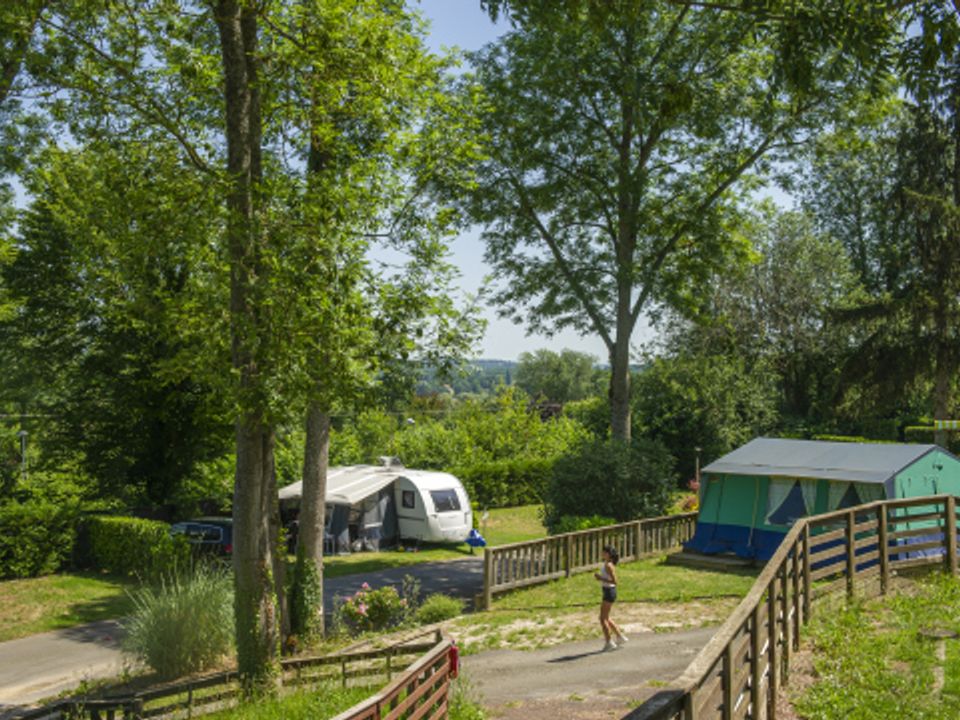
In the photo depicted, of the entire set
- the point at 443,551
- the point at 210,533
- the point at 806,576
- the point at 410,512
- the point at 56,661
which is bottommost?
the point at 56,661

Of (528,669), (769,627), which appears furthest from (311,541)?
(769,627)

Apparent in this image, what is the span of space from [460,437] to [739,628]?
30952 millimetres

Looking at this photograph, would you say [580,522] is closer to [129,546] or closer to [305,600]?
[305,600]

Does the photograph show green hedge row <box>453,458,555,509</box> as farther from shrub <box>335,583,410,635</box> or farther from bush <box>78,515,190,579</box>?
shrub <box>335,583,410,635</box>

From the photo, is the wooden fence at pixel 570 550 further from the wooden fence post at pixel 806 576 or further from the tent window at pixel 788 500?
the wooden fence post at pixel 806 576

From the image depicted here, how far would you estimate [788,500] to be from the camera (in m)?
19.2

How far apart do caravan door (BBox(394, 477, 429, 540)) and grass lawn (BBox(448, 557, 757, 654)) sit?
8.31 meters

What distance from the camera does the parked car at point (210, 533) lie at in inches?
872

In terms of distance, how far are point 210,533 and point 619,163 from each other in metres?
15.1

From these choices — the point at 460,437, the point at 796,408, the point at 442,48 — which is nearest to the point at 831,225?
the point at 796,408

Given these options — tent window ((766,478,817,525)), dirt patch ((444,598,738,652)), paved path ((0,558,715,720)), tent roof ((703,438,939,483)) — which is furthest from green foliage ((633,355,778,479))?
paved path ((0,558,715,720))

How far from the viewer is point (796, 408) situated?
4397 centimetres

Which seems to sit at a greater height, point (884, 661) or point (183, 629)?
point (884, 661)

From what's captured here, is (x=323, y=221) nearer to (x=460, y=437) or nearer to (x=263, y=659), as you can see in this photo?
(x=263, y=659)
